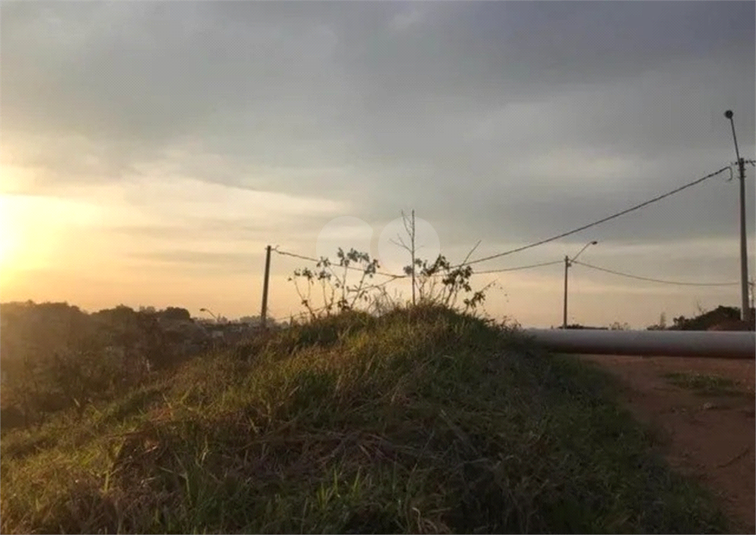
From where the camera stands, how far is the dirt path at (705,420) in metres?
6.06

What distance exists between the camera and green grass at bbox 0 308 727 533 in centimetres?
350

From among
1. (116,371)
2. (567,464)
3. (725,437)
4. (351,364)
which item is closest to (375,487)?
(567,464)

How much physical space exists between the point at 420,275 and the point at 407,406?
395cm

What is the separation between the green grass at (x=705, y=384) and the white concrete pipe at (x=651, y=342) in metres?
1.07

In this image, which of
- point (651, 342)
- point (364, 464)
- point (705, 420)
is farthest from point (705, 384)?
point (364, 464)

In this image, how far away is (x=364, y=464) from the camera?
3863mm

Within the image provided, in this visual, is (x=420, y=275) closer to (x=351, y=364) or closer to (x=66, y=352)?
(x=351, y=364)

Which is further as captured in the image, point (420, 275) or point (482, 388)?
point (420, 275)

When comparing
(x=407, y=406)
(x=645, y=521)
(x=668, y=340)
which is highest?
(x=668, y=340)

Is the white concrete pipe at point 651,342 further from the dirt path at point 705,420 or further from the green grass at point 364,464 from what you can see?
the green grass at point 364,464

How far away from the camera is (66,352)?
948cm

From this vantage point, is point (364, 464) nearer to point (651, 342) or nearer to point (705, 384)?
point (651, 342)

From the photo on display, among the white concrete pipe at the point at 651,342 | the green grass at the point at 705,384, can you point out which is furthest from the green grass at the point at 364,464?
the green grass at the point at 705,384

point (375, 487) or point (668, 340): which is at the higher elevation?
point (668, 340)
